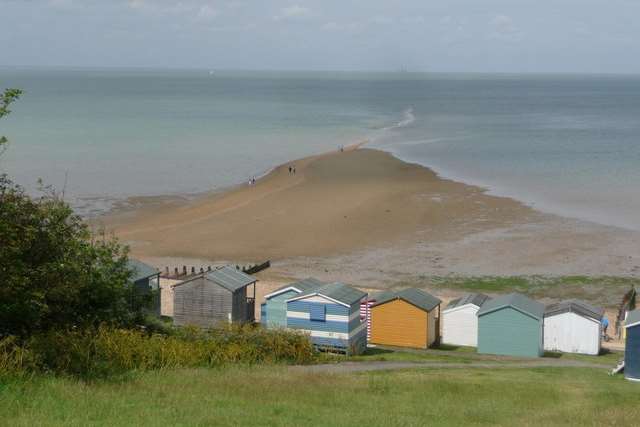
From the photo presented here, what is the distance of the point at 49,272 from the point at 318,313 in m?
11.4

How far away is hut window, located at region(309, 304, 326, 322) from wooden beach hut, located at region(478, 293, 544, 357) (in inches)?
222

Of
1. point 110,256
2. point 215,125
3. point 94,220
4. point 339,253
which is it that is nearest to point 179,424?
point 110,256

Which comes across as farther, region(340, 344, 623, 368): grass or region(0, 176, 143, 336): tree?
region(340, 344, 623, 368): grass

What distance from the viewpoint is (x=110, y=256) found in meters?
21.2

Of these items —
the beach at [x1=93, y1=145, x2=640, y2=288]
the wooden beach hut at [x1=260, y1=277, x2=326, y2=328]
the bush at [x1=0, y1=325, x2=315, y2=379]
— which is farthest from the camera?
the beach at [x1=93, y1=145, x2=640, y2=288]

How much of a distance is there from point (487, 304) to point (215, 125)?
100068 millimetres

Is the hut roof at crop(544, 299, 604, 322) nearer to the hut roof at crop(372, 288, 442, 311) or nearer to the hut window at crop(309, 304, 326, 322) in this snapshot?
the hut roof at crop(372, 288, 442, 311)

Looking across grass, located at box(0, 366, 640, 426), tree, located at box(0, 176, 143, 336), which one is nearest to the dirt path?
grass, located at box(0, 366, 640, 426)

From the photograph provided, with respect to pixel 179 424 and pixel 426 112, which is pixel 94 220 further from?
pixel 426 112

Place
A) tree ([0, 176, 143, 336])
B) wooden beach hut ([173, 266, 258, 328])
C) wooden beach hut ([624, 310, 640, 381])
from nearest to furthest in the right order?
tree ([0, 176, 143, 336]), wooden beach hut ([624, 310, 640, 381]), wooden beach hut ([173, 266, 258, 328])

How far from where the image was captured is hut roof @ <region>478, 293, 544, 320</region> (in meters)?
29.2

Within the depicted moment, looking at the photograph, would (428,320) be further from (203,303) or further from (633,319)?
(203,303)

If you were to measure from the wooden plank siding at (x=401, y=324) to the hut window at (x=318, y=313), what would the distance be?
3.12 metres

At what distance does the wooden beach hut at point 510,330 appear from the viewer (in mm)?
29109
